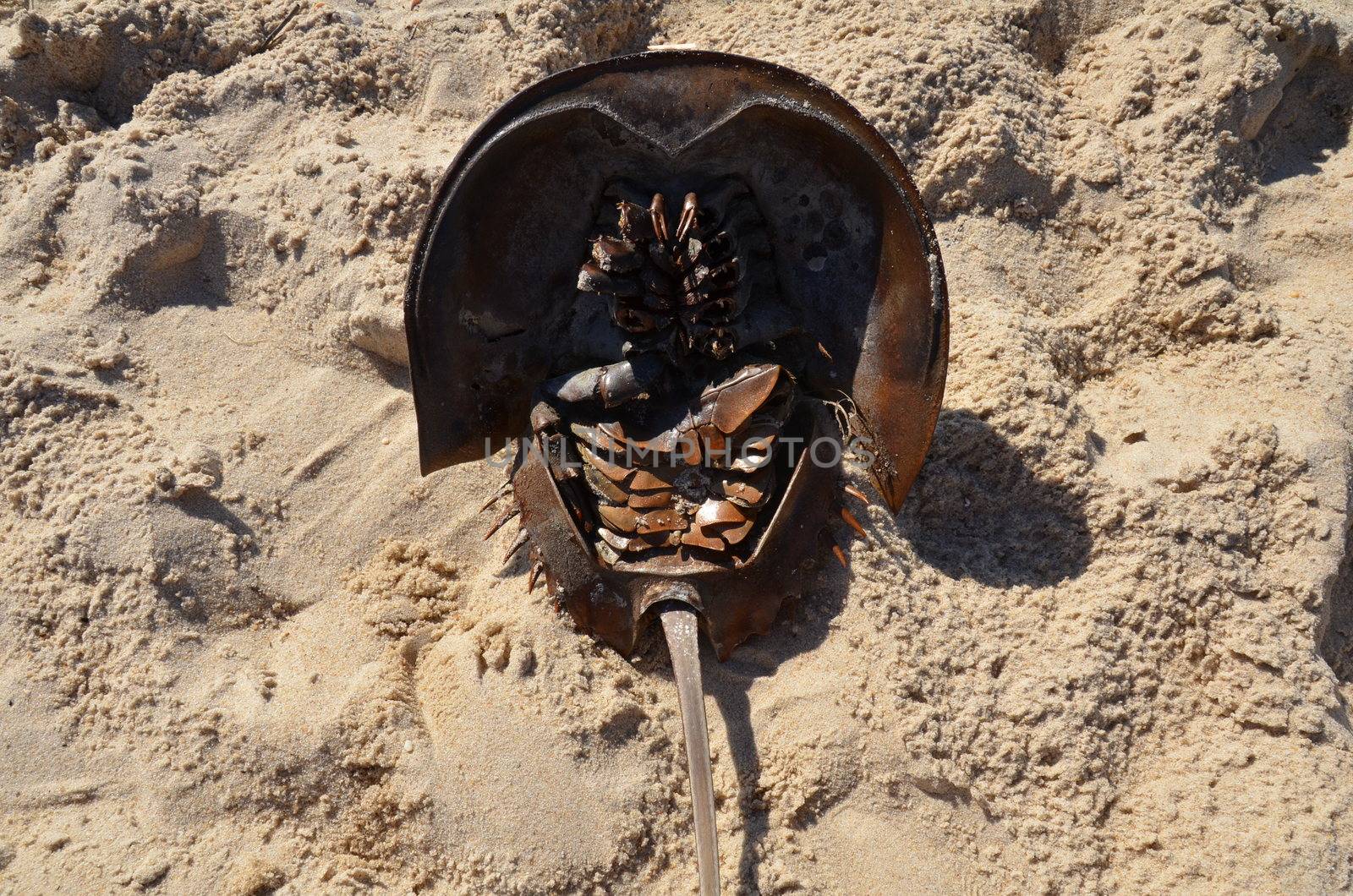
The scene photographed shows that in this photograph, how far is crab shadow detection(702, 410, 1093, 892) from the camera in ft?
7.09

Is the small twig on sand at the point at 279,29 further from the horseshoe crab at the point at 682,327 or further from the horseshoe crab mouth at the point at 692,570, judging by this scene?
the horseshoe crab mouth at the point at 692,570

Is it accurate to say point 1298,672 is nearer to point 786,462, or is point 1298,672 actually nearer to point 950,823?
point 950,823

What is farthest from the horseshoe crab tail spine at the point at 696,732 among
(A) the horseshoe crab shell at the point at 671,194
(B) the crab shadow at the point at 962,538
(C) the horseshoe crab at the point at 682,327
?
(A) the horseshoe crab shell at the point at 671,194

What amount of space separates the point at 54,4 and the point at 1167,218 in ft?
12.0

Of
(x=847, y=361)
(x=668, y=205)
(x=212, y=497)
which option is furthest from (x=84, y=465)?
(x=847, y=361)

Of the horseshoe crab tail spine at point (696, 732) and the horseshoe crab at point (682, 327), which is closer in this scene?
→ the horseshoe crab tail spine at point (696, 732)

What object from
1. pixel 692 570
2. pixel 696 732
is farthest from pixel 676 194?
pixel 696 732

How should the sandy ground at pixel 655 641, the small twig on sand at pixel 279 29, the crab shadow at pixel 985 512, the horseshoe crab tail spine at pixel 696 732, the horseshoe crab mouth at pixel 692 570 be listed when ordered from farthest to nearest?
the small twig on sand at pixel 279 29
the crab shadow at pixel 985 512
the horseshoe crab mouth at pixel 692 570
the sandy ground at pixel 655 641
the horseshoe crab tail spine at pixel 696 732

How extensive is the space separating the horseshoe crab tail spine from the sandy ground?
0.20 metres

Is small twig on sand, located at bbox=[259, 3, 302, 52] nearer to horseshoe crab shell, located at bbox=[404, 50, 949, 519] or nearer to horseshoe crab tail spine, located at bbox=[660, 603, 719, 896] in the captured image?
horseshoe crab shell, located at bbox=[404, 50, 949, 519]

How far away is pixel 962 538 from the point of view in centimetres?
236

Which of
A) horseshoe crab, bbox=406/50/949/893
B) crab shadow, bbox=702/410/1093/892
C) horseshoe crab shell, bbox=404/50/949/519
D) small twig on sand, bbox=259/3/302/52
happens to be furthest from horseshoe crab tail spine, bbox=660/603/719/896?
small twig on sand, bbox=259/3/302/52

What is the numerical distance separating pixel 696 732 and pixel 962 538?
930 millimetres

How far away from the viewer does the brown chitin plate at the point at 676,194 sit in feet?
6.42
